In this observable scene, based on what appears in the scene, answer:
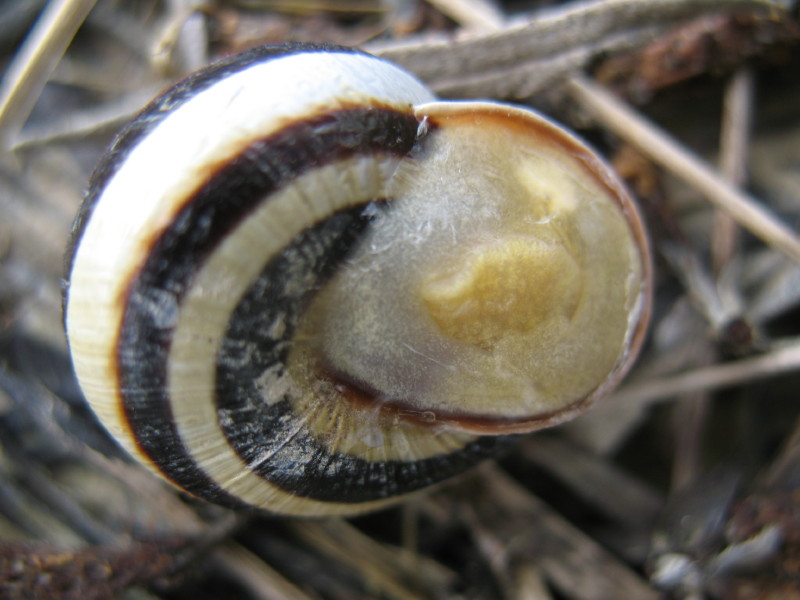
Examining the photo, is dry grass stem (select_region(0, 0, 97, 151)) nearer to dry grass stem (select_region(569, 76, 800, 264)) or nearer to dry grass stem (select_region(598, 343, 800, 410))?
dry grass stem (select_region(569, 76, 800, 264))

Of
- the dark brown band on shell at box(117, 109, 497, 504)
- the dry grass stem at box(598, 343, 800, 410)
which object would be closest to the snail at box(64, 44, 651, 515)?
the dark brown band on shell at box(117, 109, 497, 504)

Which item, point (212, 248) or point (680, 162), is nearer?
point (212, 248)

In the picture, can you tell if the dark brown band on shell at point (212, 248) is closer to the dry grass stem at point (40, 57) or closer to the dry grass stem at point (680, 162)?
the dry grass stem at point (680, 162)

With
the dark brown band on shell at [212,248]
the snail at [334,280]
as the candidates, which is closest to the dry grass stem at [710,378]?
the snail at [334,280]

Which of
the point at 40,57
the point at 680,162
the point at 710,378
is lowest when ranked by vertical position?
the point at 710,378

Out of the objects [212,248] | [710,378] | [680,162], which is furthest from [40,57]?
[710,378]

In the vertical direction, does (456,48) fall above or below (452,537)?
above

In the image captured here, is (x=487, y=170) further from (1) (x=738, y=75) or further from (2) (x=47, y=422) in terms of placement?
(2) (x=47, y=422)

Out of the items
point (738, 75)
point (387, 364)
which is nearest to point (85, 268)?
point (387, 364)

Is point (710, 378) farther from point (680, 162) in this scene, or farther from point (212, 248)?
point (212, 248)
